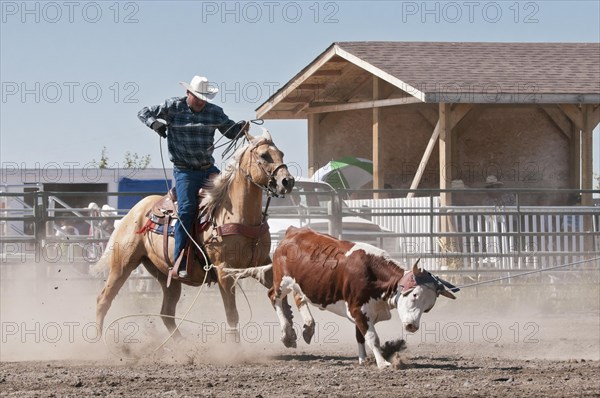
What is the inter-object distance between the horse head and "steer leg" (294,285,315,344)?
878 millimetres

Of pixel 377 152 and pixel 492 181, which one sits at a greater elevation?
→ pixel 377 152

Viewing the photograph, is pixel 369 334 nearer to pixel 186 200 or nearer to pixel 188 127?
pixel 186 200

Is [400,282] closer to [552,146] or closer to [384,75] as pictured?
[384,75]

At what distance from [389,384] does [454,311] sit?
660 centimetres

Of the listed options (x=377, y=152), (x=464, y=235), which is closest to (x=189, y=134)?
(x=464, y=235)

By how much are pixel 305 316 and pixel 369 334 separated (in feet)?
2.14

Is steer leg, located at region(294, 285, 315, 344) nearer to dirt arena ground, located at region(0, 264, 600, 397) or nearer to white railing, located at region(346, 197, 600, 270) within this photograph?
dirt arena ground, located at region(0, 264, 600, 397)

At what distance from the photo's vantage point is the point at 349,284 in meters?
8.41

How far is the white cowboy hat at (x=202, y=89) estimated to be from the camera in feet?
30.8

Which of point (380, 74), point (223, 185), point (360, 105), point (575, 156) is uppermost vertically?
point (380, 74)

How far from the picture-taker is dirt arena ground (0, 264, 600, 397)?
7270 millimetres

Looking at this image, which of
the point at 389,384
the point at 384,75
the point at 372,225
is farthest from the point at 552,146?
the point at 389,384

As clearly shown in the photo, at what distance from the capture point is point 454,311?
45.2 ft

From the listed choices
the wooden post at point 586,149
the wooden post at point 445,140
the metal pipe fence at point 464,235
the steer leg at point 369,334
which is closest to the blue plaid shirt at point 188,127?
the steer leg at point 369,334
